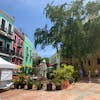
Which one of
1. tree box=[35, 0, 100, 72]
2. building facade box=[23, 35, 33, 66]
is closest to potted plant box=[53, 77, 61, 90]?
tree box=[35, 0, 100, 72]

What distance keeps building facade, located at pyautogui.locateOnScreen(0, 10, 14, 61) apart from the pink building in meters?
2.81

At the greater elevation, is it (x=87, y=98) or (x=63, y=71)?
(x=63, y=71)

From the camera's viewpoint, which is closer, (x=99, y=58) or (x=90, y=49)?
(x=90, y=49)

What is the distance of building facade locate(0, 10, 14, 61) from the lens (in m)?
36.3

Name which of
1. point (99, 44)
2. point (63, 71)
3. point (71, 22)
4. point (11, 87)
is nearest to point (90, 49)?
point (99, 44)

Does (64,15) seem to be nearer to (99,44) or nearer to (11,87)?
(99,44)

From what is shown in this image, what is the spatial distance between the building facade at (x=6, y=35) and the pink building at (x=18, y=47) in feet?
9.22

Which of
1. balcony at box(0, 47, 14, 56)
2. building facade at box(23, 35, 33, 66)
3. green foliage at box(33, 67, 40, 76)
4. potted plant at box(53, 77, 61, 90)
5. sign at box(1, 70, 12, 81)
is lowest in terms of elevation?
potted plant at box(53, 77, 61, 90)

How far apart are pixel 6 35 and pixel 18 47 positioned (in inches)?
358

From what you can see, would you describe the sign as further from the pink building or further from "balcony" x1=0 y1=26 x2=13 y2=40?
the pink building

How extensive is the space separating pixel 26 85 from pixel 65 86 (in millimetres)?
3060

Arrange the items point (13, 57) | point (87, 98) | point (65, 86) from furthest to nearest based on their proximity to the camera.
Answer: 1. point (13, 57)
2. point (65, 86)
3. point (87, 98)

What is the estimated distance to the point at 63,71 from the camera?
18906mm

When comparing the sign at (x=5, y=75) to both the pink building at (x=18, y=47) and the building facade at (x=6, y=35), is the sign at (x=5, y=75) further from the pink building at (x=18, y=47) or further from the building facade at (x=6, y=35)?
the pink building at (x=18, y=47)
